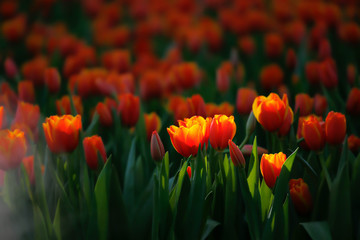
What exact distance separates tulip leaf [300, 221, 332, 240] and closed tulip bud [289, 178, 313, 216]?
0.05m

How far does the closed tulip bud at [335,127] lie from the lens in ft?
3.69

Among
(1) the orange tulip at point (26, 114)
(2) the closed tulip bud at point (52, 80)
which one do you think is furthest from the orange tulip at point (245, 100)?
(2) the closed tulip bud at point (52, 80)

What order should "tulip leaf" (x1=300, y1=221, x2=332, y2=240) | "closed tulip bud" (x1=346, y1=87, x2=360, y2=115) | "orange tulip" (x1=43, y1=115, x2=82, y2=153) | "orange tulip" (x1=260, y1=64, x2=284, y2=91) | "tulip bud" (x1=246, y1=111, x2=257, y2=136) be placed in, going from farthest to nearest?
"orange tulip" (x1=260, y1=64, x2=284, y2=91)
"closed tulip bud" (x1=346, y1=87, x2=360, y2=115)
"tulip bud" (x1=246, y1=111, x2=257, y2=136)
"orange tulip" (x1=43, y1=115, x2=82, y2=153)
"tulip leaf" (x1=300, y1=221, x2=332, y2=240)

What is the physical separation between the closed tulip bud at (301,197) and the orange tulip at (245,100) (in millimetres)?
431

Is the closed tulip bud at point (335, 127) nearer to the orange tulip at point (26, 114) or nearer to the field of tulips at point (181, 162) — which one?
the field of tulips at point (181, 162)

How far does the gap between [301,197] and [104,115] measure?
0.74 metres

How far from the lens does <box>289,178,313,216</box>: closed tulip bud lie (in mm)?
1079

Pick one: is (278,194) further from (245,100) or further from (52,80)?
(52,80)

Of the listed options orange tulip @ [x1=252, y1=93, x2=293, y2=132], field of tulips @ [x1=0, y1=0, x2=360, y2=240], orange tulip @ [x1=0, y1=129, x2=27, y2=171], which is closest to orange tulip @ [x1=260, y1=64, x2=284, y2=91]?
field of tulips @ [x1=0, y1=0, x2=360, y2=240]

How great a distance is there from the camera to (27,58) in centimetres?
297

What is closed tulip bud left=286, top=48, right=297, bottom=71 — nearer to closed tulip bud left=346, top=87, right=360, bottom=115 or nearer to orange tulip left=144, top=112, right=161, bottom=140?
closed tulip bud left=346, top=87, right=360, bottom=115

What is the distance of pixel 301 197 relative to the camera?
108 centimetres

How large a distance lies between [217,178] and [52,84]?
99cm

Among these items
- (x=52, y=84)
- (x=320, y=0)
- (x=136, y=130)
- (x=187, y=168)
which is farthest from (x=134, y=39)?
(x=187, y=168)
